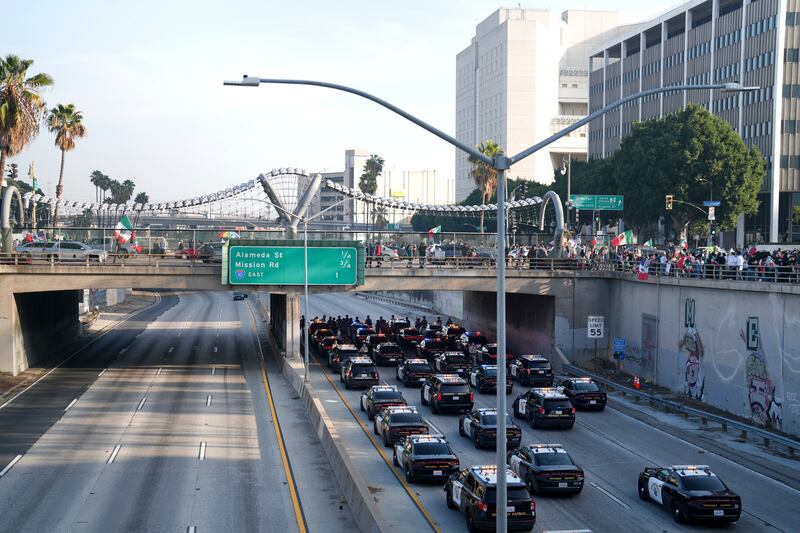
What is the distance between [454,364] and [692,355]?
13701 mm

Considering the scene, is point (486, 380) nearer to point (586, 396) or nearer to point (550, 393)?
point (586, 396)

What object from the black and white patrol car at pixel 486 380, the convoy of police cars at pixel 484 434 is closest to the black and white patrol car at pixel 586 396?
the convoy of police cars at pixel 484 434

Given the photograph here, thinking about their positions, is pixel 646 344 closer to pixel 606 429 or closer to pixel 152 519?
pixel 606 429

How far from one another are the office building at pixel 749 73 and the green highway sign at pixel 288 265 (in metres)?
50.5

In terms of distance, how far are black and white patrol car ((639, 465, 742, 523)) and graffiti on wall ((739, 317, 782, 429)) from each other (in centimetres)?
1379

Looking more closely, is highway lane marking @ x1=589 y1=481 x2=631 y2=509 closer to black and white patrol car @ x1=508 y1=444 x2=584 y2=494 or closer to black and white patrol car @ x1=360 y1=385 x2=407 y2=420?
black and white patrol car @ x1=508 y1=444 x2=584 y2=494

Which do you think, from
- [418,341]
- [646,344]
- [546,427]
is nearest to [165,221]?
[418,341]

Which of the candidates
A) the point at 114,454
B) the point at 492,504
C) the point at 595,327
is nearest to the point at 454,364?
the point at 595,327

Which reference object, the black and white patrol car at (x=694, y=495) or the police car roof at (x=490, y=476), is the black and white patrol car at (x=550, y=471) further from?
the police car roof at (x=490, y=476)

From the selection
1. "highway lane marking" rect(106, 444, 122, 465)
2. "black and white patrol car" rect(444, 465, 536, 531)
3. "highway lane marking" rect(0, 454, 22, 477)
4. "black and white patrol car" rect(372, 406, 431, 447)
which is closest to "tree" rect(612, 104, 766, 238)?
"black and white patrol car" rect(372, 406, 431, 447)

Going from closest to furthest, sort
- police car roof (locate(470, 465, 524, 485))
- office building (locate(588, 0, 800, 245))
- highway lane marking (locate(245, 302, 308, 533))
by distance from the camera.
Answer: police car roof (locate(470, 465, 524, 485)) < highway lane marking (locate(245, 302, 308, 533)) < office building (locate(588, 0, 800, 245))

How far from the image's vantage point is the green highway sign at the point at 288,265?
55.4 meters

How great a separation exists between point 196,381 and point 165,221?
108 m

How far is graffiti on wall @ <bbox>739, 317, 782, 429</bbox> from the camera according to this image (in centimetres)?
3694
